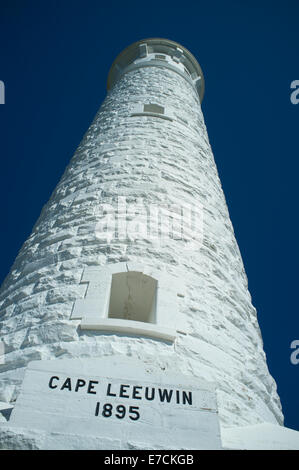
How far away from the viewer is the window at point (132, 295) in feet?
14.5

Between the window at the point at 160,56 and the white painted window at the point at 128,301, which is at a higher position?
the window at the point at 160,56

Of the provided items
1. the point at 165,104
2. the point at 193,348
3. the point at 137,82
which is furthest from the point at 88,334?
the point at 137,82

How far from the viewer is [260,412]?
3820mm

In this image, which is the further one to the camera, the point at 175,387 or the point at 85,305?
the point at 85,305

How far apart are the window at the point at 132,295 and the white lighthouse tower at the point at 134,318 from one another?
0.05 feet

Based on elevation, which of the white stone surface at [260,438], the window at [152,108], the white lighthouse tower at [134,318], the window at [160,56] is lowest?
the white stone surface at [260,438]

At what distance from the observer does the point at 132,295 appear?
462 centimetres

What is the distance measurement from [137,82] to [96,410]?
9.53 metres

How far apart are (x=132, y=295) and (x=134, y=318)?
17.9 inches

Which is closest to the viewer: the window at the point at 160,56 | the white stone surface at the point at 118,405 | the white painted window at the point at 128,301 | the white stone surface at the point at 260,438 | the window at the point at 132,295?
the white stone surface at the point at 118,405

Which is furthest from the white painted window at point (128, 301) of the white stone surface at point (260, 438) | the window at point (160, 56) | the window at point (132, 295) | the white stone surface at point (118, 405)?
the window at point (160, 56)

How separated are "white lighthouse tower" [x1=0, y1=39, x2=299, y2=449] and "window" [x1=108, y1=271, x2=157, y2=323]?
0.7 inches

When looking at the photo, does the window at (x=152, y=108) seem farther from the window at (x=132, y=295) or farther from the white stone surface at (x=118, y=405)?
the white stone surface at (x=118, y=405)
